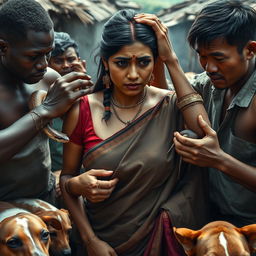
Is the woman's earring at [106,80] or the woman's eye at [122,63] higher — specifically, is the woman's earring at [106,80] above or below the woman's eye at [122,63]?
below

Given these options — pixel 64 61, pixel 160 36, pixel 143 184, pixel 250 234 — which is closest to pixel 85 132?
pixel 143 184

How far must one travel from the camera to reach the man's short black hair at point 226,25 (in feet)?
12.6

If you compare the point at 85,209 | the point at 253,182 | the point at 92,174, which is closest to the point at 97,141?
the point at 92,174

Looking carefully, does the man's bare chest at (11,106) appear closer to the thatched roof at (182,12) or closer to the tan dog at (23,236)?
the tan dog at (23,236)

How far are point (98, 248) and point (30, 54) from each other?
159cm

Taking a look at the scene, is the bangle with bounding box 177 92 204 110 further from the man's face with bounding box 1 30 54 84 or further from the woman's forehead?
the man's face with bounding box 1 30 54 84

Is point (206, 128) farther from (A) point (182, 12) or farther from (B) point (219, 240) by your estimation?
(A) point (182, 12)

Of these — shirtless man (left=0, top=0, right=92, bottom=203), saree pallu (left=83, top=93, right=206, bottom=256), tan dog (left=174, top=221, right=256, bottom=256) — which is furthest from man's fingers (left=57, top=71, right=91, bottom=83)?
tan dog (left=174, top=221, right=256, bottom=256)

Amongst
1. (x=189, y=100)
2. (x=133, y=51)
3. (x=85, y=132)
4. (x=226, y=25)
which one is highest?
(x=226, y=25)

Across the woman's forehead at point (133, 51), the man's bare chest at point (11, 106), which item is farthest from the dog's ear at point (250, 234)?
the man's bare chest at point (11, 106)

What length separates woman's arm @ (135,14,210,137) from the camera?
380cm

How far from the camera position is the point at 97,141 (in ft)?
12.8

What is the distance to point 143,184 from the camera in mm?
3820

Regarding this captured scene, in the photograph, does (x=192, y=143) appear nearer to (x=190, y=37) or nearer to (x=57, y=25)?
(x=190, y=37)
